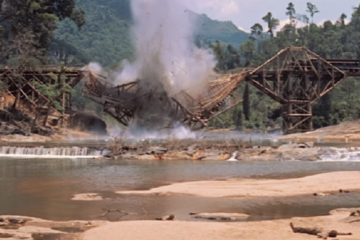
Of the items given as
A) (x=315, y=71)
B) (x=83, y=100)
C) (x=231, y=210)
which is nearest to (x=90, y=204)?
(x=231, y=210)

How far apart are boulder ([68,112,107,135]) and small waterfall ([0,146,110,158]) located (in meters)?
24.6

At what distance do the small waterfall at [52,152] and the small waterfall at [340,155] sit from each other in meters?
16.2

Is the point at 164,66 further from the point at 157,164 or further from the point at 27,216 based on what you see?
the point at 27,216

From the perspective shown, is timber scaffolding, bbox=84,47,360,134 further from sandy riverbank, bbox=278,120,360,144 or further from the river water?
the river water

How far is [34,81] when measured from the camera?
71.1m

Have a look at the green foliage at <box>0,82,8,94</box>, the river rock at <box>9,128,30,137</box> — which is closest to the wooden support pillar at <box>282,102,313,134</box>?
the river rock at <box>9,128,30,137</box>

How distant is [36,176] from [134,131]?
26.9 metres

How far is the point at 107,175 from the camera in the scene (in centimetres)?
3334

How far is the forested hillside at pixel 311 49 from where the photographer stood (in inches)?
3501

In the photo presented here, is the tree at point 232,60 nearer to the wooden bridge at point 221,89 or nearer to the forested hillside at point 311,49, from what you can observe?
the forested hillside at point 311,49

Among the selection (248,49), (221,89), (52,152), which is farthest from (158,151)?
(248,49)

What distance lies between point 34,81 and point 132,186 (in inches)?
1786

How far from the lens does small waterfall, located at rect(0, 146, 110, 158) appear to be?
45.5 m

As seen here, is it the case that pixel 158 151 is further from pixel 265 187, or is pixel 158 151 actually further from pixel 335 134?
pixel 335 134
